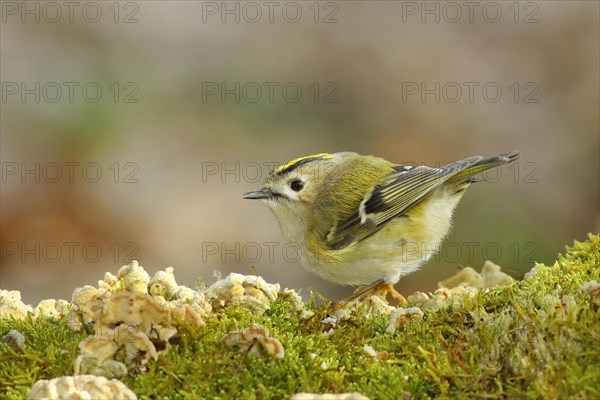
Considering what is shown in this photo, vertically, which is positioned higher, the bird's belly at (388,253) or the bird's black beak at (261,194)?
the bird's black beak at (261,194)

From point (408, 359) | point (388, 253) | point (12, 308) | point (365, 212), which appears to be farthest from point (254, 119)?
point (408, 359)

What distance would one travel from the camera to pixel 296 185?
381 cm

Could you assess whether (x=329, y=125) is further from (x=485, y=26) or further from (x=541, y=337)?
(x=541, y=337)

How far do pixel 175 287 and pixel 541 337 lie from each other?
1.13 meters

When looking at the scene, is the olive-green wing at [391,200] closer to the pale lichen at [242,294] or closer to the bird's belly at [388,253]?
the bird's belly at [388,253]

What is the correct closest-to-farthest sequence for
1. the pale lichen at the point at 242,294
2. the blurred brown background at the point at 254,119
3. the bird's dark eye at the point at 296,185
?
the pale lichen at the point at 242,294 → the bird's dark eye at the point at 296,185 → the blurred brown background at the point at 254,119

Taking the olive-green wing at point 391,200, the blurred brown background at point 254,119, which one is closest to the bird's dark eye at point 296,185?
the olive-green wing at point 391,200

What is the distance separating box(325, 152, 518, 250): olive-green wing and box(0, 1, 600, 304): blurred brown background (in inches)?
83.6

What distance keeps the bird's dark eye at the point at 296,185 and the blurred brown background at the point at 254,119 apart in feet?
7.42

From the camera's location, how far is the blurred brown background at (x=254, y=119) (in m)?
6.22

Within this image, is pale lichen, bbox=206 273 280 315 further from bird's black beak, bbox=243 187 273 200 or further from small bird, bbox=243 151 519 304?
bird's black beak, bbox=243 187 273 200

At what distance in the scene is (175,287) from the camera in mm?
2398

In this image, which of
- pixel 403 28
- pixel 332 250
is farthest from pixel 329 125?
pixel 332 250

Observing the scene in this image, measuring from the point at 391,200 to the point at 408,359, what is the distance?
5.65 feet
